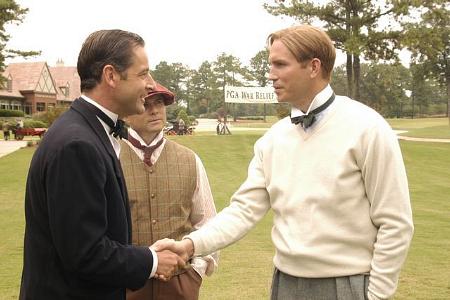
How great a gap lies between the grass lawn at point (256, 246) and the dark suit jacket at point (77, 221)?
12.0 feet

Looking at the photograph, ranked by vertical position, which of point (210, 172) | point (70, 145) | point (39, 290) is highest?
point (70, 145)

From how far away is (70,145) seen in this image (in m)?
2.23

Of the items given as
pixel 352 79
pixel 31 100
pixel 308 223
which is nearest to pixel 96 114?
pixel 308 223

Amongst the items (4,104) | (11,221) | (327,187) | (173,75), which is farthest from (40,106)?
(327,187)

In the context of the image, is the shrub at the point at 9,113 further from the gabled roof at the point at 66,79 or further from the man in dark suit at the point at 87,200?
the man in dark suit at the point at 87,200

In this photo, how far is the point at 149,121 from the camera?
3613 millimetres

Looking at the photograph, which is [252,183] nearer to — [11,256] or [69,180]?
[69,180]

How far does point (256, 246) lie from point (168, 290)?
5.33 meters

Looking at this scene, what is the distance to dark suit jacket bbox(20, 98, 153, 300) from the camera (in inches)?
87.0

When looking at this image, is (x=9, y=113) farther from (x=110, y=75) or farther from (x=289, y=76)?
(x=289, y=76)

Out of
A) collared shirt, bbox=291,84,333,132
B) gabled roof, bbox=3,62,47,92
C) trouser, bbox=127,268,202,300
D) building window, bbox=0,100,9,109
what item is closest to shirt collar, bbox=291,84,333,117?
collared shirt, bbox=291,84,333,132

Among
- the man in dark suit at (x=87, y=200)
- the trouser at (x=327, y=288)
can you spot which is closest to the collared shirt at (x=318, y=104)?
the trouser at (x=327, y=288)

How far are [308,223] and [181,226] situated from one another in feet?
3.69

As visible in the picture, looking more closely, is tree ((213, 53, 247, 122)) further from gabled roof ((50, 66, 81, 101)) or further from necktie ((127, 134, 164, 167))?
necktie ((127, 134, 164, 167))
